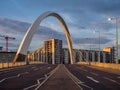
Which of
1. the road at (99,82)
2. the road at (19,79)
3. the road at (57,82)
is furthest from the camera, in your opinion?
the road at (19,79)

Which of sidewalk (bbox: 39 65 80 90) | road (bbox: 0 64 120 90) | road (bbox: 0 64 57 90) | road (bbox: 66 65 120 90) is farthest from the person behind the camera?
road (bbox: 0 64 57 90)

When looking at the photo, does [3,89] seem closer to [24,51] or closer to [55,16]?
[24,51]

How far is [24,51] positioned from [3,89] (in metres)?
67.1

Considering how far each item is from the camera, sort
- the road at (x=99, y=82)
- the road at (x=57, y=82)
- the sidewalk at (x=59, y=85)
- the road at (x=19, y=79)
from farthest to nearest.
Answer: the road at (x=19, y=79) < the road at (x=99, y=82) < the road at (x=57, y=82) < the sidewalk at (x=59, y=85)

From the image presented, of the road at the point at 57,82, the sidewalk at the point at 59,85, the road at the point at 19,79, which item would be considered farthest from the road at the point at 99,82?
the road at the point at 19,79

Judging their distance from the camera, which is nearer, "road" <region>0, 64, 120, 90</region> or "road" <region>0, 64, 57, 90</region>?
"road" <region>0, 64, 120, 90</region>

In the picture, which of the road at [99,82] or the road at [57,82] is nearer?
the road at [57,82]

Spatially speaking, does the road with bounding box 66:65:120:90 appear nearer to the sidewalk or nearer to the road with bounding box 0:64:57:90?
the sidewalk

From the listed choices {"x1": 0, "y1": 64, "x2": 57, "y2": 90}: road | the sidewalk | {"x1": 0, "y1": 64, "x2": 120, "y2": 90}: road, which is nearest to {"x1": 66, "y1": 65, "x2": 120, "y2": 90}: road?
{"x1": 0, "y1": 64, "x2": 120, "y2": 90}: road

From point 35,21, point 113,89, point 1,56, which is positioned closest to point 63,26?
point 35,21

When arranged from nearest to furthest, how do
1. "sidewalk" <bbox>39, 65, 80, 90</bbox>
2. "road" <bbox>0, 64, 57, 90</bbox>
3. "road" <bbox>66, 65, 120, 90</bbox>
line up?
"sidewalk" <bbox>39, 65, 80, 90</bbox>
"road" <bbox>66, 65, 120, 90</bbox>
"road" <bbox>0, 64, 57, 90</bbox>

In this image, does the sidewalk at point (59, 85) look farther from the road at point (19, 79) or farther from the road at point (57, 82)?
the road at point (19, 79)

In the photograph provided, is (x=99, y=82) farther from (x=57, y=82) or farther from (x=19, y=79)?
(x=19, y=79)

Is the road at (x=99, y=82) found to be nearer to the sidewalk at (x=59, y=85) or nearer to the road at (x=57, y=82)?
the road at (x=57, y=82)
